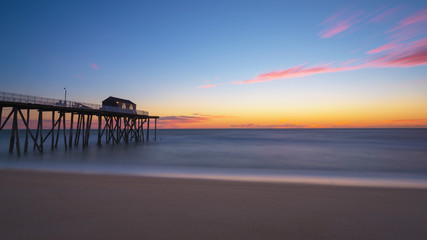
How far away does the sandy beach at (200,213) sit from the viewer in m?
A: 3.59

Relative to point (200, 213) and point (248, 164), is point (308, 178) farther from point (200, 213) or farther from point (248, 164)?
point (200, 213)

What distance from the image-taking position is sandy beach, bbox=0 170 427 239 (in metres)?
3.59

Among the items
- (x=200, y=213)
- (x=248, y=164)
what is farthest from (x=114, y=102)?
(x=200, y=213)

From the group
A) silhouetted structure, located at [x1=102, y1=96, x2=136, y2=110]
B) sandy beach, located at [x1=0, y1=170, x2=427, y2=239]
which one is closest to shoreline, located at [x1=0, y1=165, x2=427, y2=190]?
sandy beach, located at [x1=0, y1=170, x2=427, y2=239]

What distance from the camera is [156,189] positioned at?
6.20 metres

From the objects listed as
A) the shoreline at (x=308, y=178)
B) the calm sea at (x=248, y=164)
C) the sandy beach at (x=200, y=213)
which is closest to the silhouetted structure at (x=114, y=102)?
the calm sea at (x=248, y=164)

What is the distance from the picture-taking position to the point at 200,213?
Result: 442 centimetres

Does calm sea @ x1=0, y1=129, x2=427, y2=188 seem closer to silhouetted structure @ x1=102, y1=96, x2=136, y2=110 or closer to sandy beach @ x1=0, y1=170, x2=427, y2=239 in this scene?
sandy beach @ x1=0, y1=170, x2=427, y2=239

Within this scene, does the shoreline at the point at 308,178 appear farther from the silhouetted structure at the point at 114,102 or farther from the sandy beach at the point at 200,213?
the silhouetted structure at the point at 114,102

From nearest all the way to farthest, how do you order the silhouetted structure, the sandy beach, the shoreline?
the sandy beach → the shoreline → the silhouetted structure

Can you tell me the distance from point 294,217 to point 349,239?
1.01m

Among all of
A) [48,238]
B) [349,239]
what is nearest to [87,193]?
[48,238]

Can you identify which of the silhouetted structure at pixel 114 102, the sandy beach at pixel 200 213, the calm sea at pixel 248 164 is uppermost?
the silhouetted structure at pixel 114 102

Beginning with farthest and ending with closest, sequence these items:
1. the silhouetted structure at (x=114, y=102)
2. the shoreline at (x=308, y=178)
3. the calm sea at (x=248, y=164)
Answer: the silhouetted structure at (x=114, y=102)
the calm sea at (x=248, y=164)
the shoreline at (x=308, y=178)
